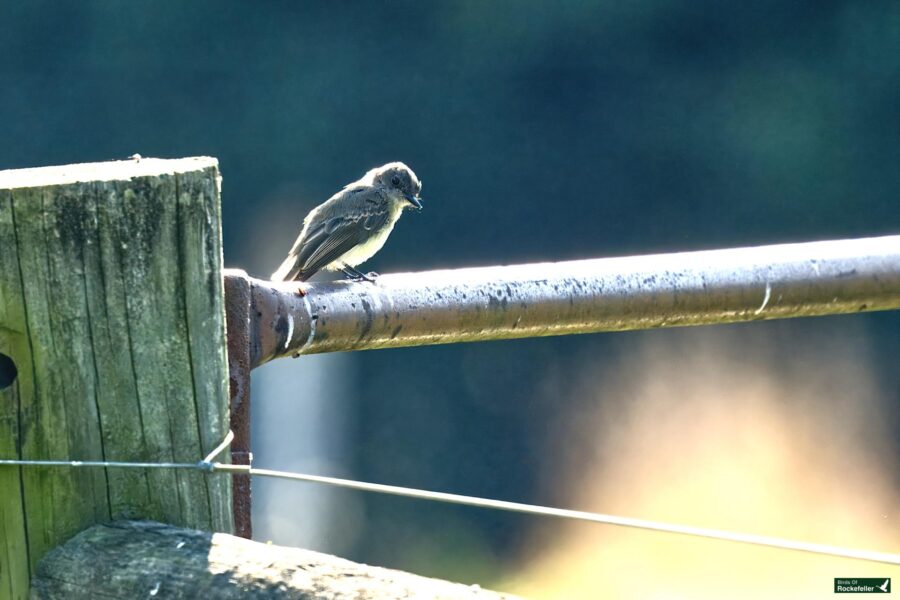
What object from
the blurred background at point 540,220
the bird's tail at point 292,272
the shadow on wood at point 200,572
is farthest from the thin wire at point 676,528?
the blurred background at point 540,220

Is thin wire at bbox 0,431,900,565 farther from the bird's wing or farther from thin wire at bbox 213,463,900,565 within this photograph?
the bird's wing

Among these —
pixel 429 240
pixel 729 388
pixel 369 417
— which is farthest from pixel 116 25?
pixel 729 388

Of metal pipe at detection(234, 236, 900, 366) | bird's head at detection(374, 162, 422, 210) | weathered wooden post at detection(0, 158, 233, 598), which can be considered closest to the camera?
weathered wooden post at detection(0, 158, 233, 598)

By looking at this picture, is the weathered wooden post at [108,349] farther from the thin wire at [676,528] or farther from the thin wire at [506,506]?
the thin wire at [676,528]

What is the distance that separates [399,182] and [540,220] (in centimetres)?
174

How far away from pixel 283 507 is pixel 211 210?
16.8 ft

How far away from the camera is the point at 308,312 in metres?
1.97

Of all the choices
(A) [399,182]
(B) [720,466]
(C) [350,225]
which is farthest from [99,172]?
(B) [720,466]

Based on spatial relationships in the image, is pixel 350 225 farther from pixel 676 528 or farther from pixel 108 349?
pixel 676 528

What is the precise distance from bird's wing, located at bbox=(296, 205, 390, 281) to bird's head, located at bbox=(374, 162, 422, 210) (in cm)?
37

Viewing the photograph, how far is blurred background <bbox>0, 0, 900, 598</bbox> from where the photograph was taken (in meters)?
6.66

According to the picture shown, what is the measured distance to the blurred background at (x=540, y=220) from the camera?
6664 mm

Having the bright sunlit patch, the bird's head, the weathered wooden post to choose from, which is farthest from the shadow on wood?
the bright sunlit patch

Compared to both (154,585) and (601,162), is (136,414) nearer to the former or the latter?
(154,585)
